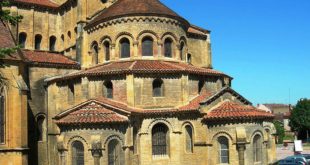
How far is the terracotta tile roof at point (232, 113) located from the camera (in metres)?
27.6

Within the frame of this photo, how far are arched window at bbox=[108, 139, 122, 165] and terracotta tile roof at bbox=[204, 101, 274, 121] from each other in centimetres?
618

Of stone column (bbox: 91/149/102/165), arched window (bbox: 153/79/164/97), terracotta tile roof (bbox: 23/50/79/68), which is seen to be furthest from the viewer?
terracotta tile roof (bbox: 23/50/79/68)

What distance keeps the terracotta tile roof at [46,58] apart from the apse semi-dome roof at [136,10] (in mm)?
3761

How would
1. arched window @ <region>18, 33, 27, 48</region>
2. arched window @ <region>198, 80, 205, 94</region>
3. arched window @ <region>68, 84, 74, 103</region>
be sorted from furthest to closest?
arched window @ <region>18, 33, 27, 48</region>
arched window @ <region>68, 84, 74, 103</region>
arched window @ <region>198, 80, 205, 94</region>

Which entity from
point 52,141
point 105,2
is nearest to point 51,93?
point 52,141

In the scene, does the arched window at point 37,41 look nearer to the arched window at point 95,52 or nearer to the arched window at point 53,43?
the arched window at point 53,43

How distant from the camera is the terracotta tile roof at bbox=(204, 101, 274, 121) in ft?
90.6

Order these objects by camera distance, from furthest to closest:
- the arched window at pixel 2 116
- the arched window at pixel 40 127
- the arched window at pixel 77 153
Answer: the arched window at pixel 40 127 → the arched window at pixel 2 116 → the arched window at pixel 77 153

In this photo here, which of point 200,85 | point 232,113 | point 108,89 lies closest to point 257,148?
point 232,113

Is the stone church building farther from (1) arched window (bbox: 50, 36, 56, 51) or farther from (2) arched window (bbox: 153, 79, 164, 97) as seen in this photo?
(1) arched window (bbox: 50, 36, 56, 51)

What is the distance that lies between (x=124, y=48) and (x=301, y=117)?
2567 inches

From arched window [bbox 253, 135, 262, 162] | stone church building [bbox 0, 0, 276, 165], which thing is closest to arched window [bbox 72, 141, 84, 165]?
stone church building [bbox 0, 0, 276, 165]

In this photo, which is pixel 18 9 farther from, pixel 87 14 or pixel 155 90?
pixel 155 90

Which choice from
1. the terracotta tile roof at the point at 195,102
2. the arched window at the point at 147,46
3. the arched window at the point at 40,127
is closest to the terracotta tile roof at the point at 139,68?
the arched window at the point at 147,46
